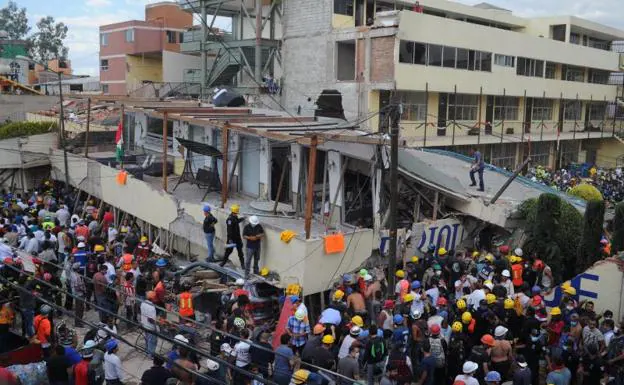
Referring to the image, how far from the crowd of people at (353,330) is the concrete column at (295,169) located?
3.03 metres

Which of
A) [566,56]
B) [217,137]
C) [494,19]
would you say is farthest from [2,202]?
[566,56]

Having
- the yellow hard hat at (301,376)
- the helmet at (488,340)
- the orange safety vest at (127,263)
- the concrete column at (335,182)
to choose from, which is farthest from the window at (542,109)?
the yellow hard hat at (301,376)

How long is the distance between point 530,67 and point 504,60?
148 inches

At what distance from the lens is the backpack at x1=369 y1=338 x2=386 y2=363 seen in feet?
31.4

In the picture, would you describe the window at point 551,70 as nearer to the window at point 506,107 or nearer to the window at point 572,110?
the window at point 572,110

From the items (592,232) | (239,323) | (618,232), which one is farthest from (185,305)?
(618,232)

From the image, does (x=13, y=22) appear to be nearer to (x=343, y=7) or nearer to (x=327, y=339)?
(x=343, y=7)

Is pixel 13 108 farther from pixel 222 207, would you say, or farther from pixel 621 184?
pixel 621 184

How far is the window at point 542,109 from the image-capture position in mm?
39312

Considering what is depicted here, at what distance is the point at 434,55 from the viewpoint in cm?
2948

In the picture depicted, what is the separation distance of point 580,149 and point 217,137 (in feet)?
121

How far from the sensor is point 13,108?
1567 inches

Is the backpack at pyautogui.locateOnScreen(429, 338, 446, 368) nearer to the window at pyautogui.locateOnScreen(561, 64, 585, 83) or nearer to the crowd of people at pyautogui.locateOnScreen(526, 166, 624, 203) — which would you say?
the crowd of people at pyautogui.locateOnScreen(526, 166, 624, 203)

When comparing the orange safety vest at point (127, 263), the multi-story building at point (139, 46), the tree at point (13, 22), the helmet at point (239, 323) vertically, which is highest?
the tree at point (13, 22)
